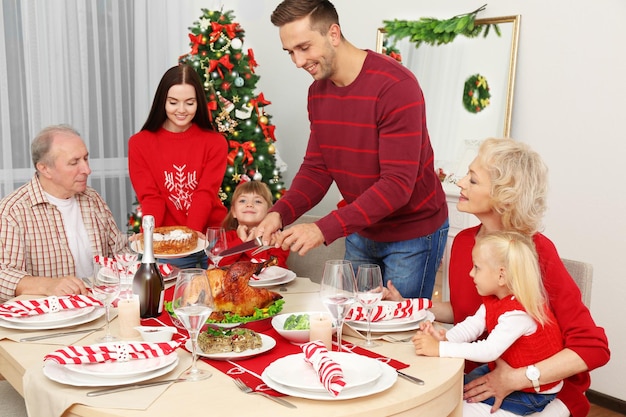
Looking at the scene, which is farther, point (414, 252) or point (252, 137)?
point (252, 137)

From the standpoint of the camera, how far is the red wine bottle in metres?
2.03

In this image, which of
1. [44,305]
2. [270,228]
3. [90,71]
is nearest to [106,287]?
[44,305]

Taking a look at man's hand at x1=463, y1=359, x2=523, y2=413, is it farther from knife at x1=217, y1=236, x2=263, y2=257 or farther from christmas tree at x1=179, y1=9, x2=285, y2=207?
christmas tree at x1=179, y1=9, x2=285, y2=207

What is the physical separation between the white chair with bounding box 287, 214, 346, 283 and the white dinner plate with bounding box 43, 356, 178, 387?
1472mm

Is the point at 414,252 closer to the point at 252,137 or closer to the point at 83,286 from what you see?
the point at 83,286

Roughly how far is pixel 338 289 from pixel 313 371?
20cm

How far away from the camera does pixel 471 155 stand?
420cm

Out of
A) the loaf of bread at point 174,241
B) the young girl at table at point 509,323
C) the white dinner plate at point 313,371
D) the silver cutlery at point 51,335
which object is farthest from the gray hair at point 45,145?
the young girl at table at point 509,323

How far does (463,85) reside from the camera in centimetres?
426

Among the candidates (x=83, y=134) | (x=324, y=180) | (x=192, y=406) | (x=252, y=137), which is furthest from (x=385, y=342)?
(x=83, y=134)

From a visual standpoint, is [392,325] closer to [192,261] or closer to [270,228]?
[270,228]

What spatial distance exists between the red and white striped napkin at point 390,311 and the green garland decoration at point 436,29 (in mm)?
2508

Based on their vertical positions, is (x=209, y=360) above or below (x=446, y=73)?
below

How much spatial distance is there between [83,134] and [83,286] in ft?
9.54
